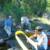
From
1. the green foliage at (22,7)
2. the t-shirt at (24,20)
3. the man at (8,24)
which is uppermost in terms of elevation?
the green foliage at (22,7)

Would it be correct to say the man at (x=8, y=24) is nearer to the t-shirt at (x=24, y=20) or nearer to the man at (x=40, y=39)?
the t-shirt at (x=24, y=20)

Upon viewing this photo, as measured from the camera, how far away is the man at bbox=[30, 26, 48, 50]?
75.4 inches

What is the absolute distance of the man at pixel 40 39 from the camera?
1.92 m

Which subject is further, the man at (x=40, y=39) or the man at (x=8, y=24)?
the man at (x=8, y=24)

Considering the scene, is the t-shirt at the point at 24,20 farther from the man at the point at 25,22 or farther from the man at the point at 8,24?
the man at the point at 8,24

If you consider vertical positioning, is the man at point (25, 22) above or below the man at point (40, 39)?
above

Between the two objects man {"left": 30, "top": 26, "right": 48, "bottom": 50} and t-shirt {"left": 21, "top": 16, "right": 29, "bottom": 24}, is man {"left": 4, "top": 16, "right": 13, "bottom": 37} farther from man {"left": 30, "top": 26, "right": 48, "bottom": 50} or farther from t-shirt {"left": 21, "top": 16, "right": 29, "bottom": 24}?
man {"left": 30, "top": 26, "right": 48, "bottom": 50}

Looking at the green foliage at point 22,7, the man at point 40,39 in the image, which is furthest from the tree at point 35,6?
the man at point 40,39

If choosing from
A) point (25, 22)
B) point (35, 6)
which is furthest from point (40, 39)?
point (35, 6)

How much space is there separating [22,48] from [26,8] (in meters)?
0.40

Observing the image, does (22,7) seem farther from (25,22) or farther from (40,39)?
(40,39)

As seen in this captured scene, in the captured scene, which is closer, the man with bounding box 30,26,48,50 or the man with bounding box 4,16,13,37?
the man with bounding box 30,26,48,50

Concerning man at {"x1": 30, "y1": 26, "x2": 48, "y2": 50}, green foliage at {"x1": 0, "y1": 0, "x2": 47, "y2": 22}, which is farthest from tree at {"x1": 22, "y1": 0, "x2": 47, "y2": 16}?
man at {"x1": 30, "y1": 26, "x2": 48, "y2": 50}

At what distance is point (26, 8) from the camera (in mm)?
2008
